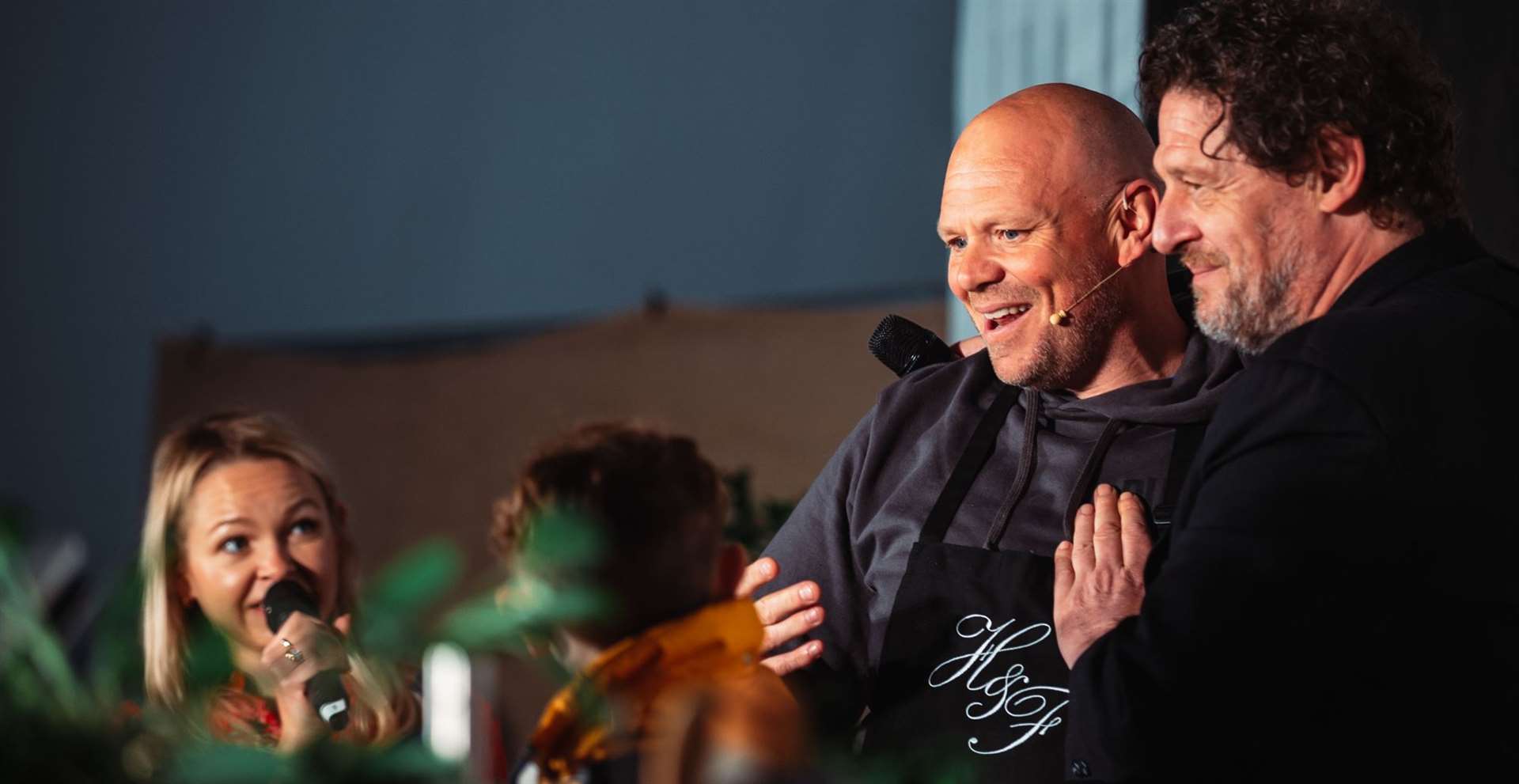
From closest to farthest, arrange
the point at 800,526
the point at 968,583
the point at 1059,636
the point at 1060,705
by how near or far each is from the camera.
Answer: the point at 1059,636 → the point at 1060,705 → the point at 968,583 → the point at 800,526

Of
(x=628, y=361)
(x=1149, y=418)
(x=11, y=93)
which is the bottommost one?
(x=628, y=361)

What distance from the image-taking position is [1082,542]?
5.59 ft

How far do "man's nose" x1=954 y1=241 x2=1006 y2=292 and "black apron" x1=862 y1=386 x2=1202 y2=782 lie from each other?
0.22m

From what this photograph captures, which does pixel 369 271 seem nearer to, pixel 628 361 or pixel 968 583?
pixel 628 361

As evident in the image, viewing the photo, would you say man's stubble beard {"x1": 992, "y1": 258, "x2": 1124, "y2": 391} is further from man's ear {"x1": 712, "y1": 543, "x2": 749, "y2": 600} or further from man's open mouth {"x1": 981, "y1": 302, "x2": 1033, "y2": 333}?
man's ear {"x1": 712, "y1": 543, "x2": 749, "y2": 600}

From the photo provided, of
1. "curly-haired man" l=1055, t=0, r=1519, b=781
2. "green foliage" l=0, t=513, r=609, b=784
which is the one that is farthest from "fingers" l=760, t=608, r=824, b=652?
"green foliage" l=0, t=513, r=609, b=784

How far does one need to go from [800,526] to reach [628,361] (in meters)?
2.49

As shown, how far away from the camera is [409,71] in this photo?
218 inches

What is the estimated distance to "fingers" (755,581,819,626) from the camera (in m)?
1.95

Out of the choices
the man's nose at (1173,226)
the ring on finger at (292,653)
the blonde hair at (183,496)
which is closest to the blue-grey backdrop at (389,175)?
the blonde hair at (183,496)

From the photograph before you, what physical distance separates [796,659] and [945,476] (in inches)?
11.9

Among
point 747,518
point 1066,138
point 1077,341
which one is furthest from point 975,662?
point 747,518

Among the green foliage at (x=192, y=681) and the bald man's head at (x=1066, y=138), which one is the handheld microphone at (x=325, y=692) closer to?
the green foliage at (x=192, y=681)

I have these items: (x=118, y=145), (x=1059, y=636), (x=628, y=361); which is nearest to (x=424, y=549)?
(x=1059, y=636)
